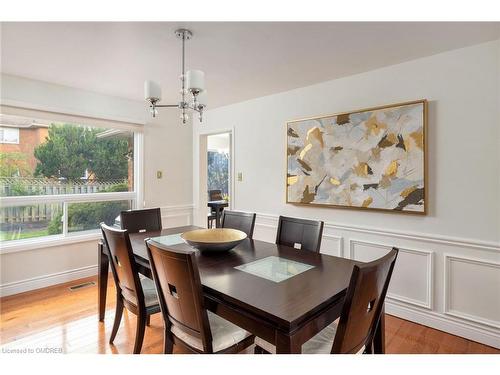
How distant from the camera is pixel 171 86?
3137 mm

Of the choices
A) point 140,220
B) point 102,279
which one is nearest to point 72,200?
point 140,220

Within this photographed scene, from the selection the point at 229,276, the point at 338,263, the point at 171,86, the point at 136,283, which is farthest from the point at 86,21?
the point at 338,263

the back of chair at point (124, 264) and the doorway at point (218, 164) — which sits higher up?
the doorway at point (218, 164)

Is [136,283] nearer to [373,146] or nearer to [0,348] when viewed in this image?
[0,348]

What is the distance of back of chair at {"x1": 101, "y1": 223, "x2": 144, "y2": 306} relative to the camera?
179cm

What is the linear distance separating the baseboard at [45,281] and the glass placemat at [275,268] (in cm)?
270

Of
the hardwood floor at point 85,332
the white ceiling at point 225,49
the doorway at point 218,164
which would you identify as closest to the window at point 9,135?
the white ceiling at point 225,49

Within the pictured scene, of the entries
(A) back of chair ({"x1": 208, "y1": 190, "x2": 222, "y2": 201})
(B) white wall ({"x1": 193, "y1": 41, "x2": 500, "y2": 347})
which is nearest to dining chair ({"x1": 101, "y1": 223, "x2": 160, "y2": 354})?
(B) white wall ({"x1": 193, "y1": 41, "x2": 500, "y2": 347})

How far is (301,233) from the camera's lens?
224 cm

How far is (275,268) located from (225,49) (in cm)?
173

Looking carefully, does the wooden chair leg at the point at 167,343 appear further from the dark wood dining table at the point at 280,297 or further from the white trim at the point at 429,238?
the white trim at the point at 429,238

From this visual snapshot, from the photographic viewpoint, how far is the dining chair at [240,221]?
2.54 metres
